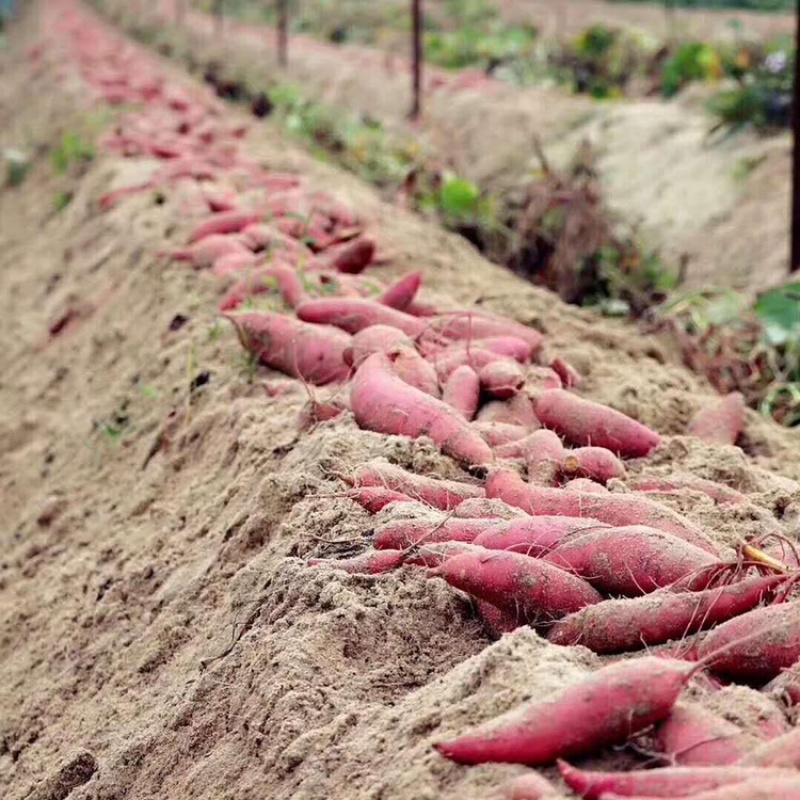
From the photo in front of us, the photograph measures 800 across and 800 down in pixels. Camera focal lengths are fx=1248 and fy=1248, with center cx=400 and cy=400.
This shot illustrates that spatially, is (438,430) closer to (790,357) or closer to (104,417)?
(104,417)

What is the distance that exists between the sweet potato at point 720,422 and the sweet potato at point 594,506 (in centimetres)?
99

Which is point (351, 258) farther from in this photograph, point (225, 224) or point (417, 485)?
point (417, 485)

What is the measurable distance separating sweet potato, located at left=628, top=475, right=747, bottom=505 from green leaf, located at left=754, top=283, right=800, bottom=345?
1928 mm

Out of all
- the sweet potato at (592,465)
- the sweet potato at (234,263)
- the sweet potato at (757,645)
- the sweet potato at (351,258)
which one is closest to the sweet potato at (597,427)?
the sweet potato at (592,465)

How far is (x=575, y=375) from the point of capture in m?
3.60

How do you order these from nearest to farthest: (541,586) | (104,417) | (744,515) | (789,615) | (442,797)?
(442,797) < (789,615) < (541,586) < (744,515) < (104,417)

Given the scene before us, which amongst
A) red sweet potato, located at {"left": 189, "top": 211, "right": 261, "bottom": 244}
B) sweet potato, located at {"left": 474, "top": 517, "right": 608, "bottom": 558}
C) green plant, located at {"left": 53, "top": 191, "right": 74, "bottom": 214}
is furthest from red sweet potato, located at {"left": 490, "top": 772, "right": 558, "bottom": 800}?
green plant, located at {"left": 53, "top": 191, "right": 74, "bottom": 214}

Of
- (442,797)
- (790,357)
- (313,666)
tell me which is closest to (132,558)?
(313,666)

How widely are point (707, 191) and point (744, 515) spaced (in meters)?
6.19

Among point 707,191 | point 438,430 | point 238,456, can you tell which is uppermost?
point 438,430

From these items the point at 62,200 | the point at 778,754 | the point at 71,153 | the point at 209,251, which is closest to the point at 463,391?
the point at 778,754

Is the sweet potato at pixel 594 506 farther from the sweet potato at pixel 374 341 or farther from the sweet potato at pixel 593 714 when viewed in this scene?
the sweet potato at pixel 374 341

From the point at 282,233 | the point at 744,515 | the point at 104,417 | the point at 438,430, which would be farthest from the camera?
the point at 282,233

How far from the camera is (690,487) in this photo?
2721 mm
